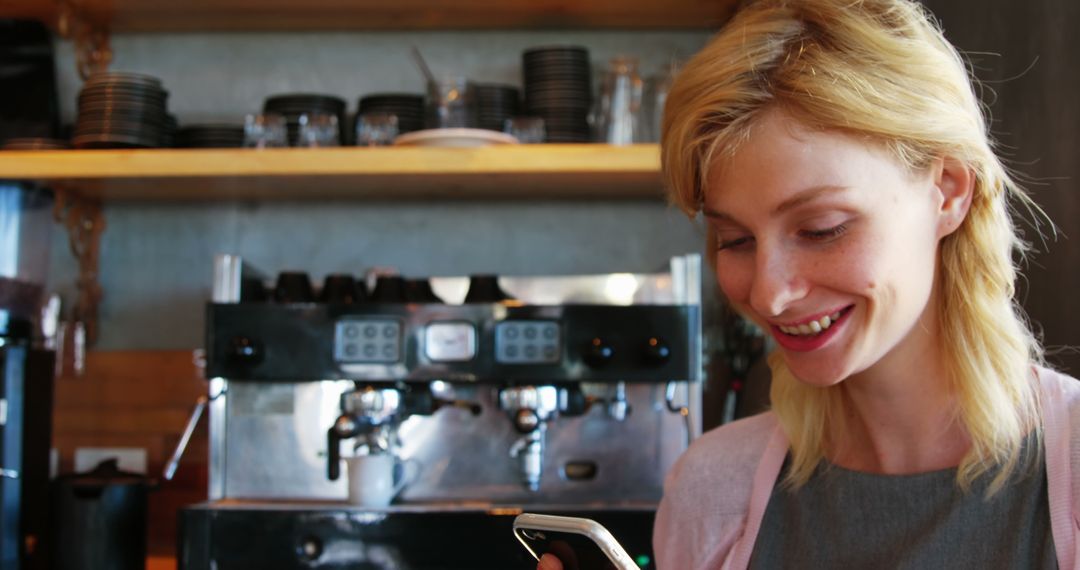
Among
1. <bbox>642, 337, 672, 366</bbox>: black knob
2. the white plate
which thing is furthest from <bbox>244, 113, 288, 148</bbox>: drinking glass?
<bbox>642, 337, 672, 366</bbox>: black knob

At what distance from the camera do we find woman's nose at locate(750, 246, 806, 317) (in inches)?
38.0

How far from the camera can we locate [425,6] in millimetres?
2412

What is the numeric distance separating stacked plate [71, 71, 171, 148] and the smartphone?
1563 millimetres

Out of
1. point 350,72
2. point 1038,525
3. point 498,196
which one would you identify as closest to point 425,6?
point 350,72

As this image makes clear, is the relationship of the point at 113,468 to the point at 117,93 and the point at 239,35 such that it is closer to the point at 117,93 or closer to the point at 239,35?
the point at 117,93

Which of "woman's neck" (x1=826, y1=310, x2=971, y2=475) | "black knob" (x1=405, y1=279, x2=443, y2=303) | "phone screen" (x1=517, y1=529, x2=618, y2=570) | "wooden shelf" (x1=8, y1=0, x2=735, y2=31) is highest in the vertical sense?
"wooden shelf" (x1=8, y1=0, x2=735, y2=31)

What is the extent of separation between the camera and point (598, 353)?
1.89 metres

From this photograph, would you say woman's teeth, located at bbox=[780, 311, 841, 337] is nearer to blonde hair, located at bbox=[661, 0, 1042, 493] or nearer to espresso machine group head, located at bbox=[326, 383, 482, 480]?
blonde hair, located at bbox=[661, 0, 1042, 493]

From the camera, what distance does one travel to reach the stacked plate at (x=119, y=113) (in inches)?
86.0

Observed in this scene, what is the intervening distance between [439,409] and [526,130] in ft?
1.80

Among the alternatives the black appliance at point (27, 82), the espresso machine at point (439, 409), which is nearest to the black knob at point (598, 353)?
the espresso machine at point (439, 409)

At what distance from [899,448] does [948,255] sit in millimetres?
Answer: 185

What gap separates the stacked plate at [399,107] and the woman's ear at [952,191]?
1.44 metres

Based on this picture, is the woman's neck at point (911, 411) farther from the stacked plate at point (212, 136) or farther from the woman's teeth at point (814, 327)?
the stacked plate at point (212, 136)
